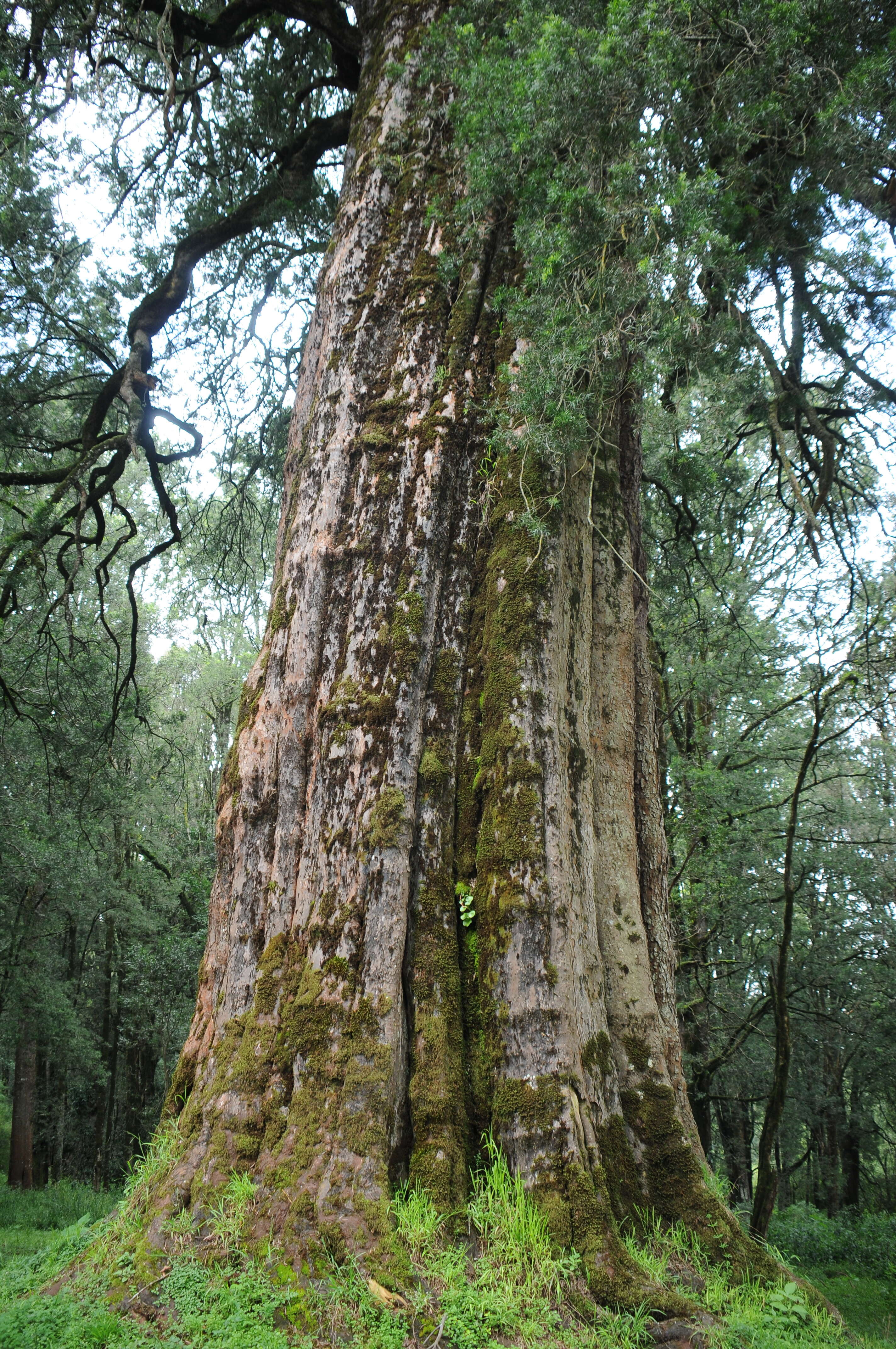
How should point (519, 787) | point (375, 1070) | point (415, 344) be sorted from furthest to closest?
1. point (415, 344)
2. point (519, 787)
3. point (375, 1070)

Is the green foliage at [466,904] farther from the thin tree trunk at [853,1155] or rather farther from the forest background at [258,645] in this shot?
the thin tree trunk at [853,1155]

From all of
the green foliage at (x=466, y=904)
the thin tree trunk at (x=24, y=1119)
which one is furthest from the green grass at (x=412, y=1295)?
the thin tree trunk at (x=24, y=1119)

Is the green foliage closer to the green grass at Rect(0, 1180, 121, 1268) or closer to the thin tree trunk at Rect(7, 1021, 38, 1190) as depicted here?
the green grass at Rect(0, 1180, 121, 1268)

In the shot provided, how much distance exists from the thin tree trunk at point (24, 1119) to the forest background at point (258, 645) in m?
0.05

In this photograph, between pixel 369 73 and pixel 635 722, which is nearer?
pixel 635 722

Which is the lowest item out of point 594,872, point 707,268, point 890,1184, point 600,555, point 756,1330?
point 890,1184

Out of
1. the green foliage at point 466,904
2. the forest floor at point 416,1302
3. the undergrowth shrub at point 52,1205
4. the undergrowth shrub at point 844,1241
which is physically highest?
the green foliage at point 466,904

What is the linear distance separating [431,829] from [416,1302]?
5.68 feet

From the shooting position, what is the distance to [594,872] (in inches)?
161

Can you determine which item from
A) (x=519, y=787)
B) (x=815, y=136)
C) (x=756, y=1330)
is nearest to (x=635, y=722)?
(x=519, y=787)

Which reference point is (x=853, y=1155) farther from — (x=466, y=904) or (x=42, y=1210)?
(x=466, y=904)

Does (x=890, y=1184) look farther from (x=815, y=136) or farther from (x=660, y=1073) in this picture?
(x=815, y=136)

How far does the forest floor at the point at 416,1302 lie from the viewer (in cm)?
271

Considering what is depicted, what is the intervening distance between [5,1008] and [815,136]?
1522 cm
